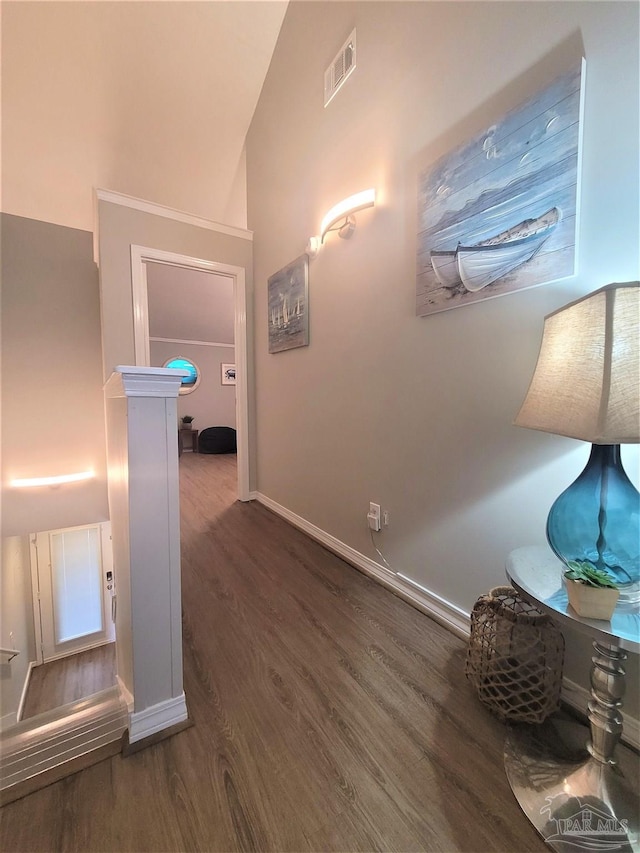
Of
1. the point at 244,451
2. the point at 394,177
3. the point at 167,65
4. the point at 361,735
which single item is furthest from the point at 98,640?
the point at 167,65

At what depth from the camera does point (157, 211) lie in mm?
2637

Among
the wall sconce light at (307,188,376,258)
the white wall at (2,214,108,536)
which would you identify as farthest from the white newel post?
the white wall at (2,214,108,536)

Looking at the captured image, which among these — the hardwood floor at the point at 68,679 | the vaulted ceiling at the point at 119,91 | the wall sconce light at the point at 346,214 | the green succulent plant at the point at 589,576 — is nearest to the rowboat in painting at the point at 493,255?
the wall sconce light at the point at 346,214

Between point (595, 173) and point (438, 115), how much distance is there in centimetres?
79

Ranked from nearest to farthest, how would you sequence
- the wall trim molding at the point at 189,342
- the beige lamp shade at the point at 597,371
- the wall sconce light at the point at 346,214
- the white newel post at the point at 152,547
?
the beige lamp shade at the point at 597,371 < the white newel post at the point at 152,547 < the wall sconce light at the point at 346,214 < the wall trim molding at the point at 189,342

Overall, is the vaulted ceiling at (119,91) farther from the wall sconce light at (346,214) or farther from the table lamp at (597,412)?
the table lamp at (597,412)

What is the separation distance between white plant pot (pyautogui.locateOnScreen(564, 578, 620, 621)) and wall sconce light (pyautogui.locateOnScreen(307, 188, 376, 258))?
1.86 m

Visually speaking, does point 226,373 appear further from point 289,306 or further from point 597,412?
point 597,412

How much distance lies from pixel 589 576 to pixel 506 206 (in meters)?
1.22

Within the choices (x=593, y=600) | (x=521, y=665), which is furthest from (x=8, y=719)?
(x=593, y=600)

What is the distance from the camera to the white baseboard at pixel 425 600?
3.43 feet

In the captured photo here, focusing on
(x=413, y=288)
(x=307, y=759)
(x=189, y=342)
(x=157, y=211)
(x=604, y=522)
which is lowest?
(x=307, y=759)

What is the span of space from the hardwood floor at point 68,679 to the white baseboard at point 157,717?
1.77 m

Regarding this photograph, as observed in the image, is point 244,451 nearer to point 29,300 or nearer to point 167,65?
point 29,300
